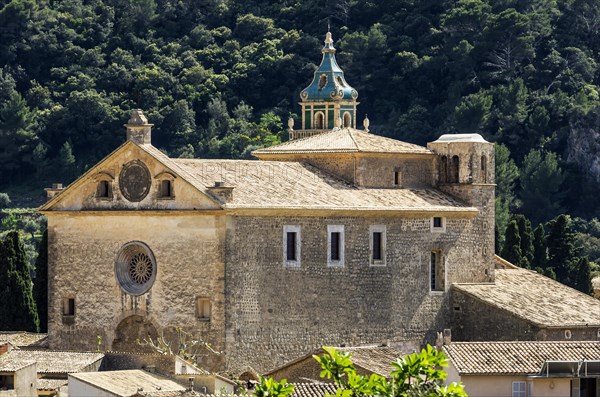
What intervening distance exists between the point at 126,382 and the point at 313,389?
26.5ft

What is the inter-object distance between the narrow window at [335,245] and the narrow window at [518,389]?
15.2 metres

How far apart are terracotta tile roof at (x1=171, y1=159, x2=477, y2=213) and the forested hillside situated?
42190 mm

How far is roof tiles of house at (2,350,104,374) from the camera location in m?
80.6

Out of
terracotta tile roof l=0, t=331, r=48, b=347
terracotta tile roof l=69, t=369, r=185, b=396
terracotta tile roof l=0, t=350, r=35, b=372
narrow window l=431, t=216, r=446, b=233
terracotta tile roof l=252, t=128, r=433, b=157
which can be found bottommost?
terracotta tile roof l=69, t=369, r=185, b=396

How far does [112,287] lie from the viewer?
281 ft

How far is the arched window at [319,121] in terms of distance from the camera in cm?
10769

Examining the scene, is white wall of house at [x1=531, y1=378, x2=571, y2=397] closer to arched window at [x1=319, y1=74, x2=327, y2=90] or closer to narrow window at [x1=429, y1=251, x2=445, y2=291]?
narrow window at [x1=429, y1=251, x2=445, y2=291]

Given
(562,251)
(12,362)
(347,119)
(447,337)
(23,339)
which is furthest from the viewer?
(562,251)

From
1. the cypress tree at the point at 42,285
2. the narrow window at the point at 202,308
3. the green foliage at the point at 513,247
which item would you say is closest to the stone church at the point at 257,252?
the narrow window at the point at 202,308

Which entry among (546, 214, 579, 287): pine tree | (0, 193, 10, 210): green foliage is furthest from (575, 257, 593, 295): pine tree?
(0, 193, 10, 210): green foliage

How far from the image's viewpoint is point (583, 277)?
4190 inches

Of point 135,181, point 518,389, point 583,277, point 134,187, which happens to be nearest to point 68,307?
point 134,187

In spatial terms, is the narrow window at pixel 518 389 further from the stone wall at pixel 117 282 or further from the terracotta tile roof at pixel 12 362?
the terracotta tile roof at pixel 12 362

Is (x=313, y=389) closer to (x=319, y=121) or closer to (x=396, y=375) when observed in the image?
(x=396, y=375)
